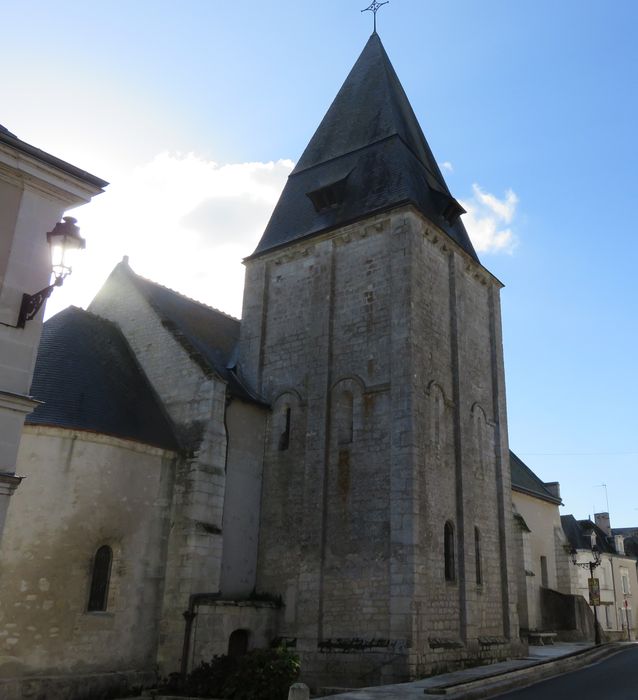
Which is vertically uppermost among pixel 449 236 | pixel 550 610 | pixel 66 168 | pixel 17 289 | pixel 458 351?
pixel 449 236

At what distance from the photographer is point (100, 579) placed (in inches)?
559

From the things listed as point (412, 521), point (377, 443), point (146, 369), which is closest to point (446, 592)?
point (412, 521)

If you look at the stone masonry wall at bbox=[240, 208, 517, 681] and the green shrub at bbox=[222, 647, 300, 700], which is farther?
the stone masonry wall at bbox=[240, 208, 517, 681]

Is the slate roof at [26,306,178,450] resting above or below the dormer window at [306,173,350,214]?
below

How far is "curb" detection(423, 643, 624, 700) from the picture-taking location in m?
10.9

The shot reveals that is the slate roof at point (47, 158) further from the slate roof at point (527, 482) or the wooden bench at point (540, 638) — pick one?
the slate roof at point (527, 482)

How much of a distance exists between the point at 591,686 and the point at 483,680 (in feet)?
8.02

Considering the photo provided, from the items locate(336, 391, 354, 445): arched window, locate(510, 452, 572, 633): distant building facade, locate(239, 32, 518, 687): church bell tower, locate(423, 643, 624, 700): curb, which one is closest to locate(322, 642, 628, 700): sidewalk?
locate(423, 643, 624, 700): curb

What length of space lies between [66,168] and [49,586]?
27.5ft

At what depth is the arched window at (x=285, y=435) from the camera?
17.6 meters

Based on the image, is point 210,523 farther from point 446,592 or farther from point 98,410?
point 446,592

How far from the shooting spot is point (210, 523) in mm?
15562

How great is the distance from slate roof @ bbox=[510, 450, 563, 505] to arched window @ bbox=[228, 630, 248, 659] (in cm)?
1554

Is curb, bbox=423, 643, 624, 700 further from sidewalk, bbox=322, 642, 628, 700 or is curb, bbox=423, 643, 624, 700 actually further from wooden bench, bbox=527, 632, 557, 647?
wooden bench, bbox=527, 632, 557, 647
